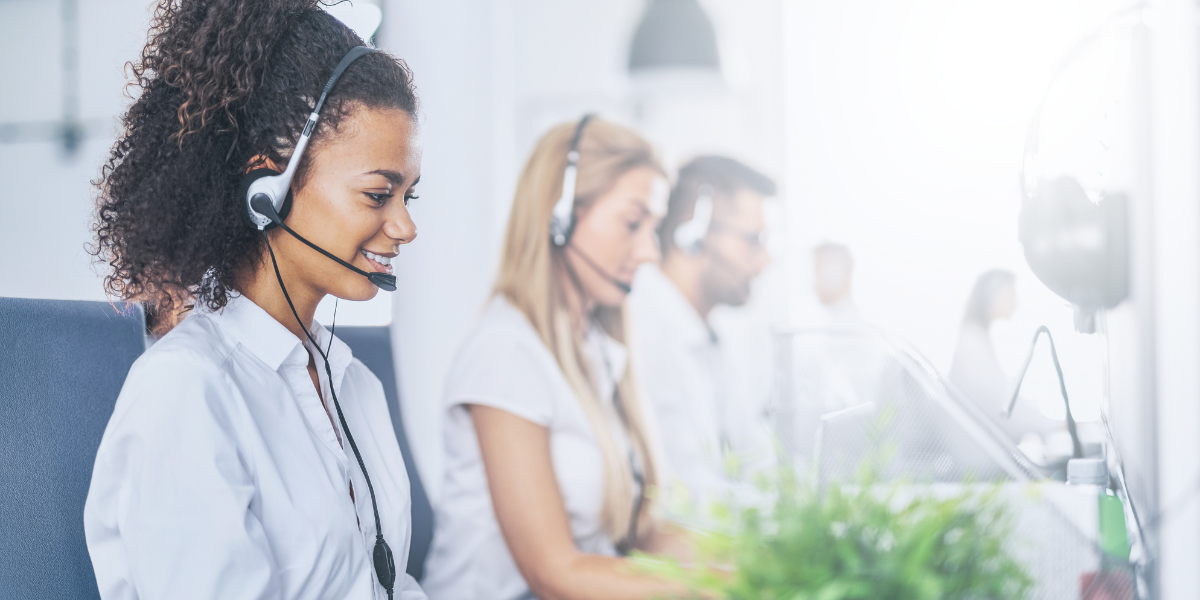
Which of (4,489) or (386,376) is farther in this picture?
(386,376)

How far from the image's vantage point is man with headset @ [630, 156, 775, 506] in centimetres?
142

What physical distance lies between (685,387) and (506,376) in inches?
13.6

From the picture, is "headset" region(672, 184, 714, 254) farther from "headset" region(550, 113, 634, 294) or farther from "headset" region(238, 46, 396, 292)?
"headset" region(238, 46, 396, 292)

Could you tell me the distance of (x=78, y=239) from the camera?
146 centimetres

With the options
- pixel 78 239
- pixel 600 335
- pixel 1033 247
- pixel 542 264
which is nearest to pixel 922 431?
pixel 1033 247

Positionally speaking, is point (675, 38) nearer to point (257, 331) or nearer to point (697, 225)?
point (697, 225)

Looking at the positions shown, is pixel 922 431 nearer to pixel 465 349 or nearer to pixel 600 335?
pixel 600 335

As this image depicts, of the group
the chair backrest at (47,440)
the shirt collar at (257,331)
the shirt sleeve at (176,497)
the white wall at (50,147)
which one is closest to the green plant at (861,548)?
the shirt sleeve at (176,497)

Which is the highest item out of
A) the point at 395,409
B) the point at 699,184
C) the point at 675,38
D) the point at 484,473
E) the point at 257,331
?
the point at 675,38

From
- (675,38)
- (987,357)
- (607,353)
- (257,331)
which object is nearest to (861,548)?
(257,331)

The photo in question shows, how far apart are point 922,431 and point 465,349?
2.56 feet

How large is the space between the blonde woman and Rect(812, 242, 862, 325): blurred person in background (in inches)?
12.0

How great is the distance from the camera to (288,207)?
82 cm

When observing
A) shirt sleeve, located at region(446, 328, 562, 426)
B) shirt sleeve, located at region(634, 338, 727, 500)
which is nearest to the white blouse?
shirt sleeve, located at region(446, 328, 562, 426)
